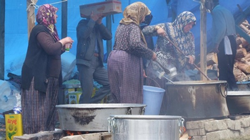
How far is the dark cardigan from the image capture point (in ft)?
16.1

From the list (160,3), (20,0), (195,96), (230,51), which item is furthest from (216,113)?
(20,0)

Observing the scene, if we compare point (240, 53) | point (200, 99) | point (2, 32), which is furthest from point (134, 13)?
point (240, 53)

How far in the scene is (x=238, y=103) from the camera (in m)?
6.67

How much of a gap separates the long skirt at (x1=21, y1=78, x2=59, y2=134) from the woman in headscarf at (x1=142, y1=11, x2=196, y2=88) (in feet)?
6.82

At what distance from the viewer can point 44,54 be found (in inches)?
196

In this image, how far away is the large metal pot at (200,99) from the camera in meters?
6.00

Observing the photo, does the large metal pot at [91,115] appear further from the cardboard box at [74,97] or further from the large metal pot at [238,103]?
the cardboard box at [74,97]

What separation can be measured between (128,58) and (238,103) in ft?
7.37

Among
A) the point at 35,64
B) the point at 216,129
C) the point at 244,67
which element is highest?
the point at 244,67

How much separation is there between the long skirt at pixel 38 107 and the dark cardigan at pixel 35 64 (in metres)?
0.07

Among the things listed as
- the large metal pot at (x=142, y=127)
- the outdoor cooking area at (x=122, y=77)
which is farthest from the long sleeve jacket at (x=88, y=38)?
the large metal pot at (x=142, y=127)

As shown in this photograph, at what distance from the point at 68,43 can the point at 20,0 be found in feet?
9.78

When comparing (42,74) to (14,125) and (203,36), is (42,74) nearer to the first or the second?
(14,125)

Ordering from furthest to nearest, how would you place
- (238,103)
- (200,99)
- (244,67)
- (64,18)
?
1. (244,67)
2. (64,18)
3. (238,103)
4. (200,99)
